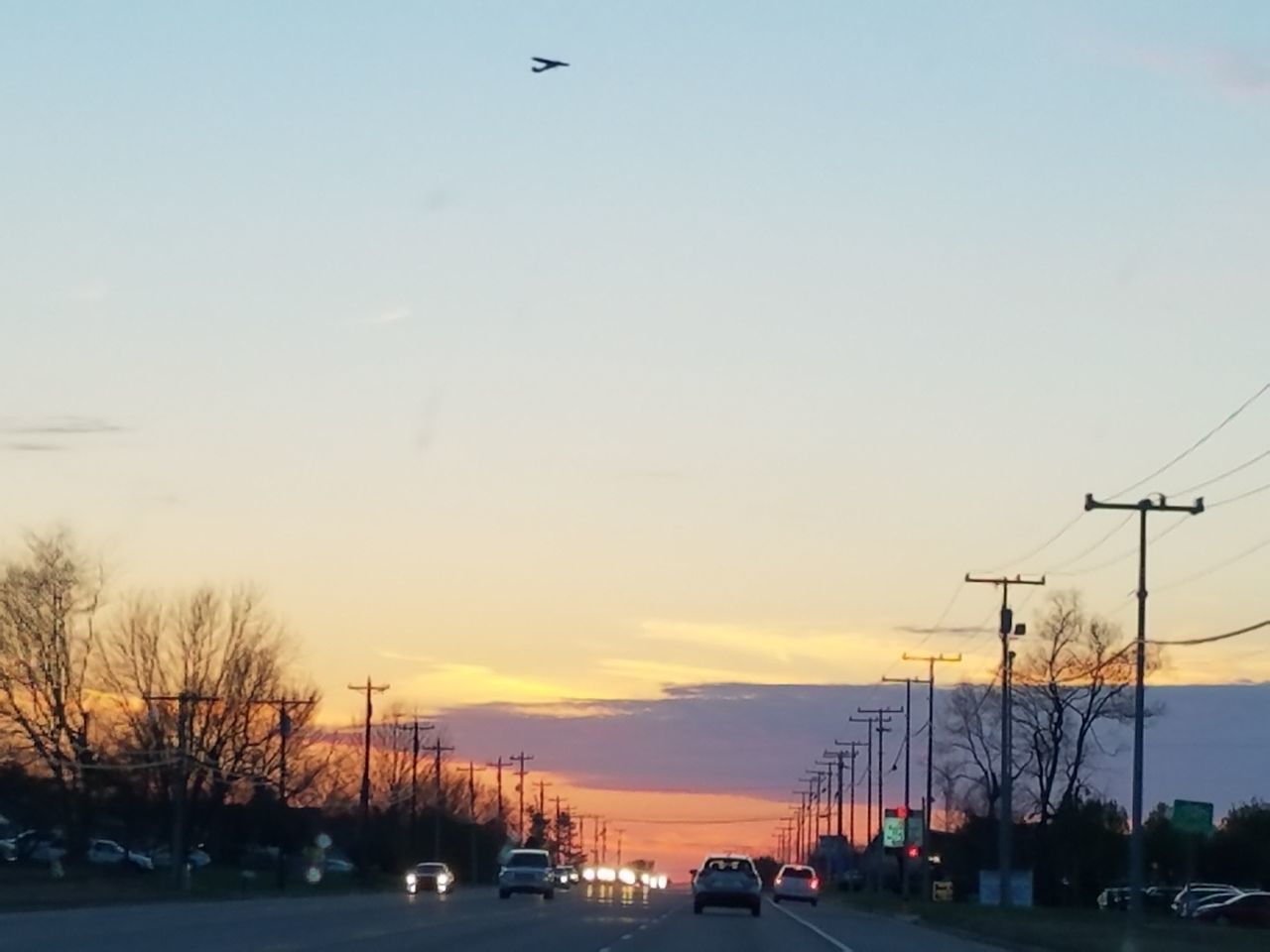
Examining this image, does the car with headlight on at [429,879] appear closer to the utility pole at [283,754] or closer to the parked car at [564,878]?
the utility pole at [283,754]

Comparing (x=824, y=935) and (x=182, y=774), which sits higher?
(x=182, y=774)

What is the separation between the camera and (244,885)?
258 feet

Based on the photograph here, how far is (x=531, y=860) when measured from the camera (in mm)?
81375

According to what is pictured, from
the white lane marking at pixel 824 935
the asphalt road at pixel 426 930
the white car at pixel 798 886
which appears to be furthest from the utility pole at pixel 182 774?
the white lane marking at pixel 824 935

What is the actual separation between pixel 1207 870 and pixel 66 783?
79.1 meters

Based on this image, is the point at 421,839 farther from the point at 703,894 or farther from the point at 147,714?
the point at 703,894

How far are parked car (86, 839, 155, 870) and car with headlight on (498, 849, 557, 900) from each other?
23654 millimetres

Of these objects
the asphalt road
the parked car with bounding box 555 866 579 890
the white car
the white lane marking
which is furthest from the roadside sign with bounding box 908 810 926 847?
the asphalt road

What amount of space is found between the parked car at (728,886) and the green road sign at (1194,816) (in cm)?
1678

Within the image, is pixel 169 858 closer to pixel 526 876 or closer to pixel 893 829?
pixel 893 829

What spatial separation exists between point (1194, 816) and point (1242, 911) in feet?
84.2

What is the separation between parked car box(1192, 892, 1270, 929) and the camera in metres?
74.9

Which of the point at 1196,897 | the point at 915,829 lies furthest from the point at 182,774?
the point at 1196,897

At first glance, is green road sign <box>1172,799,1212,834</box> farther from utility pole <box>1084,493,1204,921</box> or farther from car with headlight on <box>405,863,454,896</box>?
car with headlight on <box>405,863,454,896</box>
